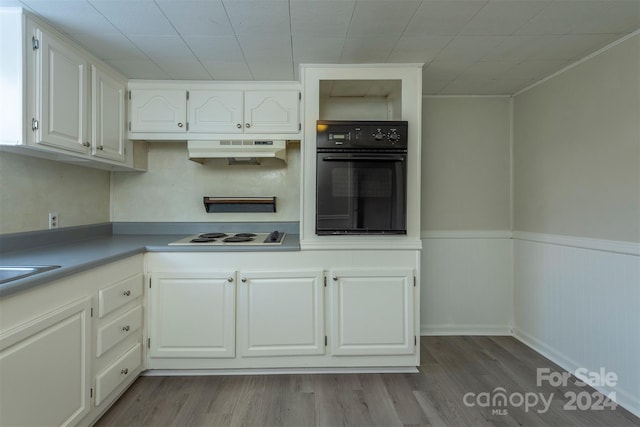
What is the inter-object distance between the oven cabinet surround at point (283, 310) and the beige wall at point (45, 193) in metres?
0.74

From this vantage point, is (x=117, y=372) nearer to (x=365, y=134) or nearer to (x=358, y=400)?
(x=358, y=400)

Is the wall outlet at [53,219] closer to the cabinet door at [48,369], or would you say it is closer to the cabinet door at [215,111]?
the cabinet door at [48,369]

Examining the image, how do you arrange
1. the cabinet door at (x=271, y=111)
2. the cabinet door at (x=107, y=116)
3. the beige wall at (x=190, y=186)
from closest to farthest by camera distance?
→ the cabinet door at (x=107, y=116), the cabinet door at (x=271, y=111), the beige wall at (x=190, y=186)

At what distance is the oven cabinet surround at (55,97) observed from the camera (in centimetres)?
147

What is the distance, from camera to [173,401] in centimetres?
177

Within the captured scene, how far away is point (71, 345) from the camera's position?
4.49ft

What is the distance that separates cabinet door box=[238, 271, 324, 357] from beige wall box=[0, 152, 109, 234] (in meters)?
1.33

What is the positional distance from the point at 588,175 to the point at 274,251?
2.11 m

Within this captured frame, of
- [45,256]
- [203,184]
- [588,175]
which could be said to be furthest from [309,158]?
[588,175]

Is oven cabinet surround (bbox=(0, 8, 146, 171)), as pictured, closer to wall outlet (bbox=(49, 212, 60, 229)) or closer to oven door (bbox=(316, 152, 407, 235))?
wall outlet (bbox=(49, 212, 60, 229))

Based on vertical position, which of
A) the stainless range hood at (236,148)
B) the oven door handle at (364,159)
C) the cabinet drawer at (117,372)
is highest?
the stainless range hood at (236,148)

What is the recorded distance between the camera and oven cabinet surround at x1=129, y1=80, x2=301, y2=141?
2.25m

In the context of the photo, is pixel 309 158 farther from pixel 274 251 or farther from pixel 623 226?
pixel 623 226

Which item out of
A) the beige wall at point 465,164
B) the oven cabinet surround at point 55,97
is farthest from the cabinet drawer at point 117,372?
the beige wall at point 465,164
